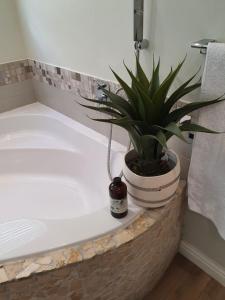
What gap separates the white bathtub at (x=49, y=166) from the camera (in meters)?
1.64

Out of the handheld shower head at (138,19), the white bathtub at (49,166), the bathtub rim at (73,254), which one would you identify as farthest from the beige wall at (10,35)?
the bathtub rim at (73,254)

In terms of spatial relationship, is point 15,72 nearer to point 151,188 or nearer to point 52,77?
point 52,77

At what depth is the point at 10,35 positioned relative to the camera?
6.20 feet

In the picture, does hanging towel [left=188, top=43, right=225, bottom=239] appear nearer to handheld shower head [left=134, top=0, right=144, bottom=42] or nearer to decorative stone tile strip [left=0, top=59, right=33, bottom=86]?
handheld shower head [left=134, top=0, right=144, bottom=42]

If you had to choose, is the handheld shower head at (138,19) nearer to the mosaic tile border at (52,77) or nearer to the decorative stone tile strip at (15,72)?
the mosaic tile border at (52,77)

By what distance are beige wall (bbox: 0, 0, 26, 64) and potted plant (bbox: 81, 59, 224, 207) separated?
4.02 feet

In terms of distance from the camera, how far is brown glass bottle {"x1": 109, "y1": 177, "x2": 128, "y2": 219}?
101cm

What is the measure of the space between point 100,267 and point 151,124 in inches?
22.9

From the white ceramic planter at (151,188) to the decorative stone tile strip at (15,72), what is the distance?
1.37 m

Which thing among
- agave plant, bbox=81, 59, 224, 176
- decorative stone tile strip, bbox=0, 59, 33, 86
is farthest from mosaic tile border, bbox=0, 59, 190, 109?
agave plant, bbox=81, 59, 224, 176

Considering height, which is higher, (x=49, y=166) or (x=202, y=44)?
(x=202, y=44)

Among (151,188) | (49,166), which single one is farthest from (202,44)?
(49,166)

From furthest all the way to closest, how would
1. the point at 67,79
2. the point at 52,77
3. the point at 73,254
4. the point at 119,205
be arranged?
the point at 52,77, the point at 67,79, the point at 119,205, the point at 73,254

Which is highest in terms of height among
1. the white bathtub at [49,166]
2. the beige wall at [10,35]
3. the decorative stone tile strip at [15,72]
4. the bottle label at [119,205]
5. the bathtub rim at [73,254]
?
the beige wall at [10,35]
